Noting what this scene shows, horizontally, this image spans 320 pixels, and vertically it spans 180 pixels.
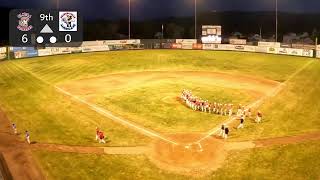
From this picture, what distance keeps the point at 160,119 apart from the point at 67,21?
47.1 feet

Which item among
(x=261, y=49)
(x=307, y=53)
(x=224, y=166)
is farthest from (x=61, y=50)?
(x=224, y=166)

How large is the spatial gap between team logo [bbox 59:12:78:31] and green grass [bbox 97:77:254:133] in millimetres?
9765

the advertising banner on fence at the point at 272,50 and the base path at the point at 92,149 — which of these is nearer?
the base path at the point at 92,149

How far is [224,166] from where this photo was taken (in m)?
29.8

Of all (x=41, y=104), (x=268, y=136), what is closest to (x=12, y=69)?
(x=41, y=104)

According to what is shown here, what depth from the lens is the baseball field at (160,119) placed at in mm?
29734

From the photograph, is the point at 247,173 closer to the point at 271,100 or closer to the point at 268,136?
the point at 268,136

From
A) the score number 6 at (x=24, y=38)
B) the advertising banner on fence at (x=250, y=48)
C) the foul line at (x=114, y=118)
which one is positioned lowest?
the foul line at (x=114, y=118)

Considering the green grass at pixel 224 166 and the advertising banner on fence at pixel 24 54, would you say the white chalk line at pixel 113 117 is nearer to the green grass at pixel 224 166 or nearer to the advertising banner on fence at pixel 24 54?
the green grass at pixel 224 166

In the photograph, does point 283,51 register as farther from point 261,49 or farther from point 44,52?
point 44,52

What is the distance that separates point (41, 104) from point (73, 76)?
17659mm

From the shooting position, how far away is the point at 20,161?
30484 millimetres

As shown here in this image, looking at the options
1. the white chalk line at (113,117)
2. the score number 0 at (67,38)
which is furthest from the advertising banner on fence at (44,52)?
the score number 0 at (67,38)

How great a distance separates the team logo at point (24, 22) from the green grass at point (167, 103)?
1204cm
